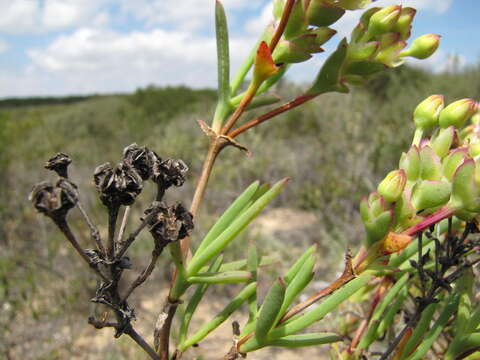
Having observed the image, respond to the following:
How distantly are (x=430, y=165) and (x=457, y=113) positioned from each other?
0.39 ft

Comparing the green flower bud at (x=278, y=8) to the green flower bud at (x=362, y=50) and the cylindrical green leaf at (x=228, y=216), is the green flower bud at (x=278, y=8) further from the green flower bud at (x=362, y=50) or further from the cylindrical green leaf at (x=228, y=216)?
the cylindrical green leaf at (x=228, y=216)

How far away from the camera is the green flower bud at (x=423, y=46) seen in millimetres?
687

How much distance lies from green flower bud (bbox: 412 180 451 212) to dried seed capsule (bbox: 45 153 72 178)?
469 millimetres

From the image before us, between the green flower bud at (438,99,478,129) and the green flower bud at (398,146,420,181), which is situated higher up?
the green flower bud at (438,99,478,129)

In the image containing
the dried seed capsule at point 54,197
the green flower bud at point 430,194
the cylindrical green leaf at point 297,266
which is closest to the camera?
the dried seed capsule at point 54,197

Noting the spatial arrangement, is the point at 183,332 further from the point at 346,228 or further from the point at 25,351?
the point at 346,228

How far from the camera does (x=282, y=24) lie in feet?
1.91

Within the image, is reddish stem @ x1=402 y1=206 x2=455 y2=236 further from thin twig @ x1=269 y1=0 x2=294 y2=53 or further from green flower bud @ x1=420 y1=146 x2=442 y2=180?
thin twig @ x1=269 y1=0 x2=294 y2=53

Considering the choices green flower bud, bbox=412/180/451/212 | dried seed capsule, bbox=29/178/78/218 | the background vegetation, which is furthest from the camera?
the background vegetation

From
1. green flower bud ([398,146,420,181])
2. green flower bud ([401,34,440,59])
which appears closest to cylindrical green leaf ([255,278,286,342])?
green flower bud ([398,146,420,181])

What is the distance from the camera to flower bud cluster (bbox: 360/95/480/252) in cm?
51

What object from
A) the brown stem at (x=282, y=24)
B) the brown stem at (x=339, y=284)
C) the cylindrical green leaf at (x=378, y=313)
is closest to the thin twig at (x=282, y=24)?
the brown stem at (x=282, y=24)

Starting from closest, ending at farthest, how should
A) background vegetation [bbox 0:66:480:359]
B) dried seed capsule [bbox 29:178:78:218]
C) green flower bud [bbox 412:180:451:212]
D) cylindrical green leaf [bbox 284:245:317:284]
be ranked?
dried seed capsule [bbox 29:178:78:218], green flower bud [bbox 412:180:451:212], cylindrical green leaf [bbox 284:245:317:284], background vegetation [bbox 0:66:480:359]

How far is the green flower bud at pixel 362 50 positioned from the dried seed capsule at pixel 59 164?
0.46 meters
